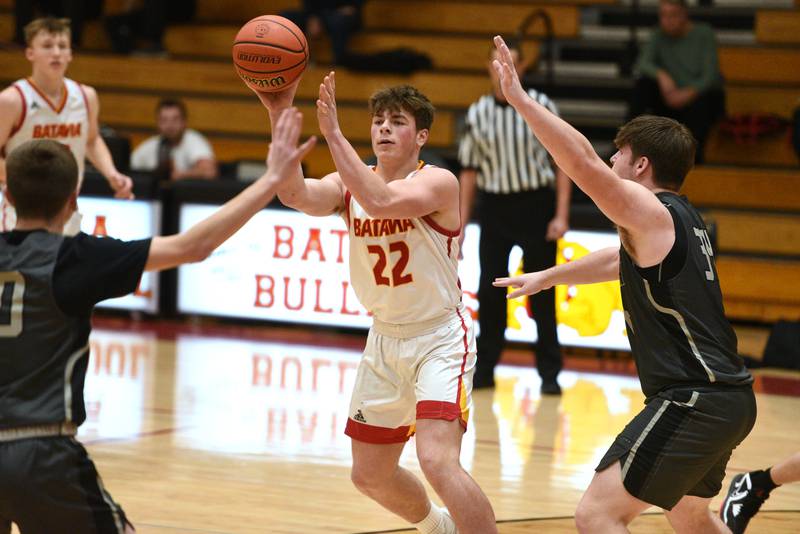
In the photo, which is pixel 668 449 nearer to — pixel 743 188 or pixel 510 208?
pixel 510 208

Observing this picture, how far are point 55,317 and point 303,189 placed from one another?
5.20 feet

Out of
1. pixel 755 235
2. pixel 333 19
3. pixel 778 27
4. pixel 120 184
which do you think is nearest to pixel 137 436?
pixel 120 184

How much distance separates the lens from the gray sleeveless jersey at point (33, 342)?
363 cm

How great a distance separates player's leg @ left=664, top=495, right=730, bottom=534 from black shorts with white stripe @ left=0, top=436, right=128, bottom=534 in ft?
6.39

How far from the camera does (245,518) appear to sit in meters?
5.88

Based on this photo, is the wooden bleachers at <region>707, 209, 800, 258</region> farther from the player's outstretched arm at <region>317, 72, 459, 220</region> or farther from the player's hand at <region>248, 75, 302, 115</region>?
the player's hand at <region>248, 75, 302, 115</region>

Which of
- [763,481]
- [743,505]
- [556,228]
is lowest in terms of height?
[743,505]

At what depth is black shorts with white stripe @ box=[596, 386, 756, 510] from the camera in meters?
4.21

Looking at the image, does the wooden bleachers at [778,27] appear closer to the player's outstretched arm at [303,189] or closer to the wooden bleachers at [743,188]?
the wooden bleachers at [743,188]

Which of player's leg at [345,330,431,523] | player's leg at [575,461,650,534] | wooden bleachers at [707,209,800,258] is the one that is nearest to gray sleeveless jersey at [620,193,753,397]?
player's leg at [575,461,650,534]

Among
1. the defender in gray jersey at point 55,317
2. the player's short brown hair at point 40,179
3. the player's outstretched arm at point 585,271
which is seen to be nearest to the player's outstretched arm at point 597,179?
the player's outstretched arm at point 585,271

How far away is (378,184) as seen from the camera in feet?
15.7

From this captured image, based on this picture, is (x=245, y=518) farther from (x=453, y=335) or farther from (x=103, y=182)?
(x=103, y=182)

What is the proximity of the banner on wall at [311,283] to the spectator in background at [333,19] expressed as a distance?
337 cm
